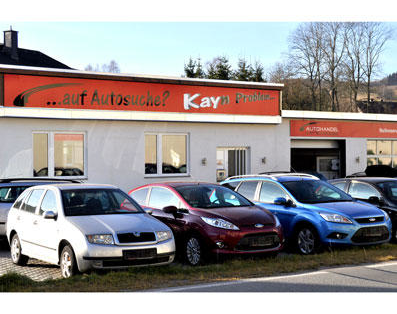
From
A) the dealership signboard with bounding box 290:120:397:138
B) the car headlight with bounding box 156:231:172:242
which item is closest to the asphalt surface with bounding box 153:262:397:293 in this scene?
the car headlight with bounding box 156:231:172:242

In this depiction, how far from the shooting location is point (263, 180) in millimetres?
13688

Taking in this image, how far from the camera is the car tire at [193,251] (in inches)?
420

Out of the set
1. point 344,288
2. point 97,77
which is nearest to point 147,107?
point 97,77

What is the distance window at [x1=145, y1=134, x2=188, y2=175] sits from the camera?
21.4m

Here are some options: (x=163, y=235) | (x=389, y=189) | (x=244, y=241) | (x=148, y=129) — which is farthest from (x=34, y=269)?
(x=148, y=129)

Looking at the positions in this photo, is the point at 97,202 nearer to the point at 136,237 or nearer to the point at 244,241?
the point at 136,237

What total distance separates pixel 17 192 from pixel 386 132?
64.8ft

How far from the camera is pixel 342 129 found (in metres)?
26.3

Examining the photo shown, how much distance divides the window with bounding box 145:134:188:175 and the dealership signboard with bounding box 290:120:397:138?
5.33 m

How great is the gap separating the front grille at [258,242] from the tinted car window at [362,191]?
13.8ft

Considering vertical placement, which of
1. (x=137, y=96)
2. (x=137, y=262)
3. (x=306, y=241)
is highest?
(x=137, y=96)

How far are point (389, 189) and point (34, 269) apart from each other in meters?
8.56

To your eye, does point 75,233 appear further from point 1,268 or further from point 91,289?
point 1,268

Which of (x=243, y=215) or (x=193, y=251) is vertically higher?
(x=243, y=215)
